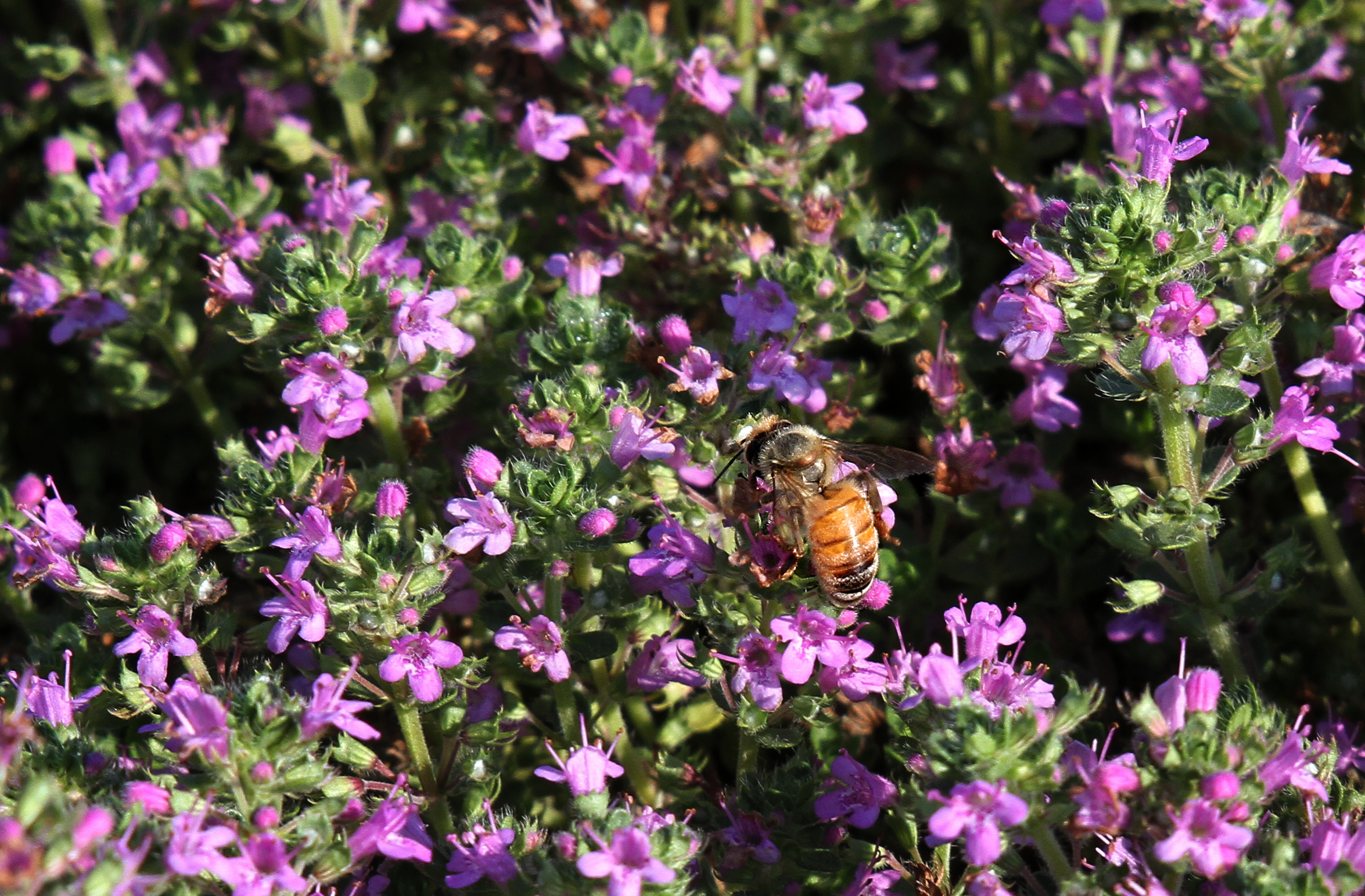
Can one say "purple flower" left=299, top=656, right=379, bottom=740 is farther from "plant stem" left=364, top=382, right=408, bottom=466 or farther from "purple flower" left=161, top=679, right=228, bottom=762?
"plant stem" left=364, top=382, right=408, bottom=466

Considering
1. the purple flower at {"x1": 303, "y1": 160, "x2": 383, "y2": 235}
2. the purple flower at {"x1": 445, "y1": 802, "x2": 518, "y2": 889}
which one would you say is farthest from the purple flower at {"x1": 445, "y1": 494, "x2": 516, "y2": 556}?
the purple flower at {"x1": 303, "y1": 160, "x2": 383, "y2": 235}

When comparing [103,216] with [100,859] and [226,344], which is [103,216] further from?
[100,859]

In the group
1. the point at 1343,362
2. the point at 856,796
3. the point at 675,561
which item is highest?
the point at 1343,362

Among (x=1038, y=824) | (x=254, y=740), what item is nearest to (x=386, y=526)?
(x=254, y=740)

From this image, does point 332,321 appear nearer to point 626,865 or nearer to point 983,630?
point 626,865

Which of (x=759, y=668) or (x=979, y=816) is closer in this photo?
(x=979, y=816)

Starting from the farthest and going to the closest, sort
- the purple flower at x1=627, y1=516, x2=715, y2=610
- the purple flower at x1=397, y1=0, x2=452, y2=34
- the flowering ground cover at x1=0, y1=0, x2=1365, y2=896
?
1. the purple flower at x1=397, y1=0, x2=452, y2=34
2. the purple flower at x1=627, y1=516, x2=715, y2=610
3. the flowering ground cover at x1=0, y1=0, x2=1365, y2=896

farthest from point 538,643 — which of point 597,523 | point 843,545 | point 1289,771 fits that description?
point 1289,771
